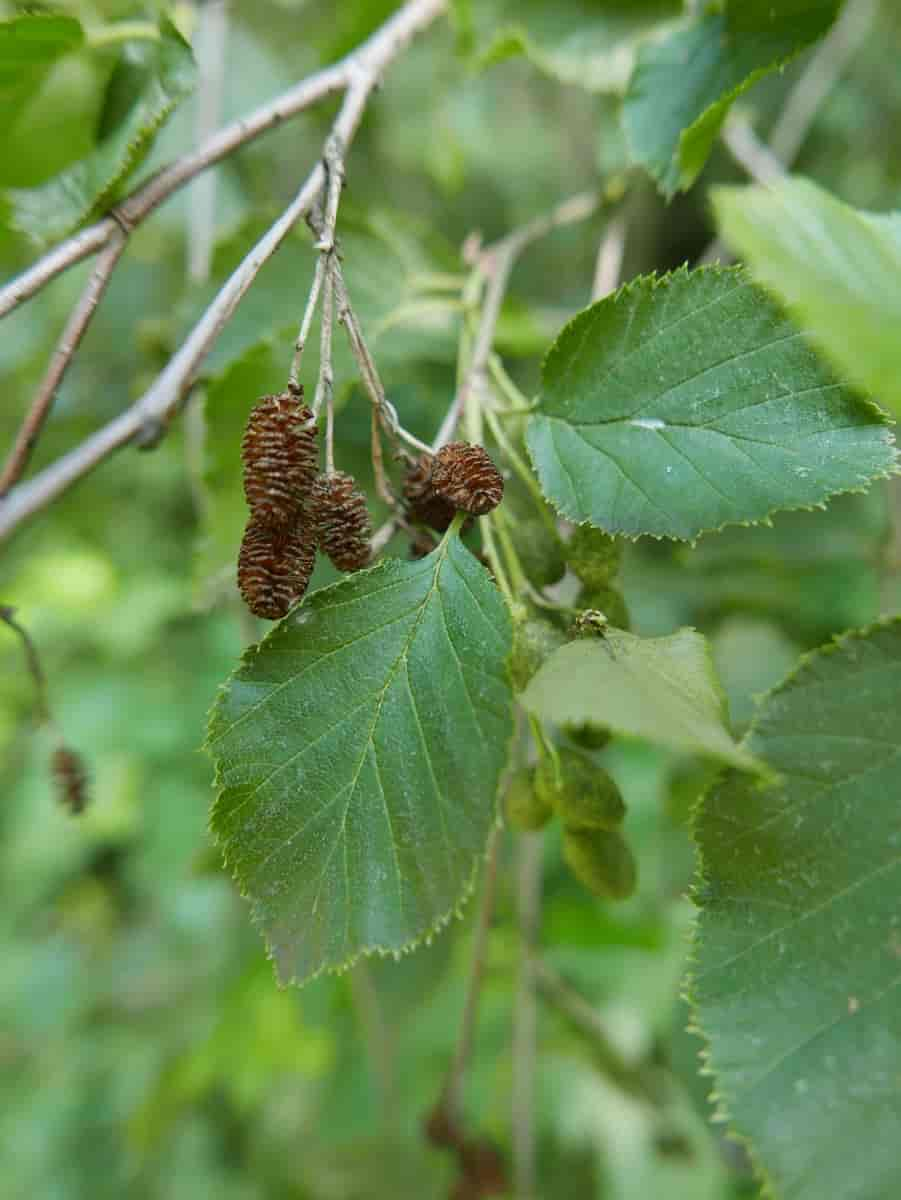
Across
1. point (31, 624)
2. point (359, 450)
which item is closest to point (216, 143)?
point (359, 450)

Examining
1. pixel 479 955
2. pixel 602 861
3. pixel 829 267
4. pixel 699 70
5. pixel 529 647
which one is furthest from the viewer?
pixel 479 955

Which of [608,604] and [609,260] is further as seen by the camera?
[609,260]

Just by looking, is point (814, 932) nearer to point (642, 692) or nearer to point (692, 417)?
point (642, 692)

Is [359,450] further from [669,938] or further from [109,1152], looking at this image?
[109,1152]

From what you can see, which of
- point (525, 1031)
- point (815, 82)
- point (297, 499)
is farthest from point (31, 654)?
point (815, 82)

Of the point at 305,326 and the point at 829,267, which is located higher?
the point at 305,326

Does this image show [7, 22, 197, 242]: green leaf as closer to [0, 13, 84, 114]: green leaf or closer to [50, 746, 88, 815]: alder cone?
[0, 13, 84, 114]: green leaf
